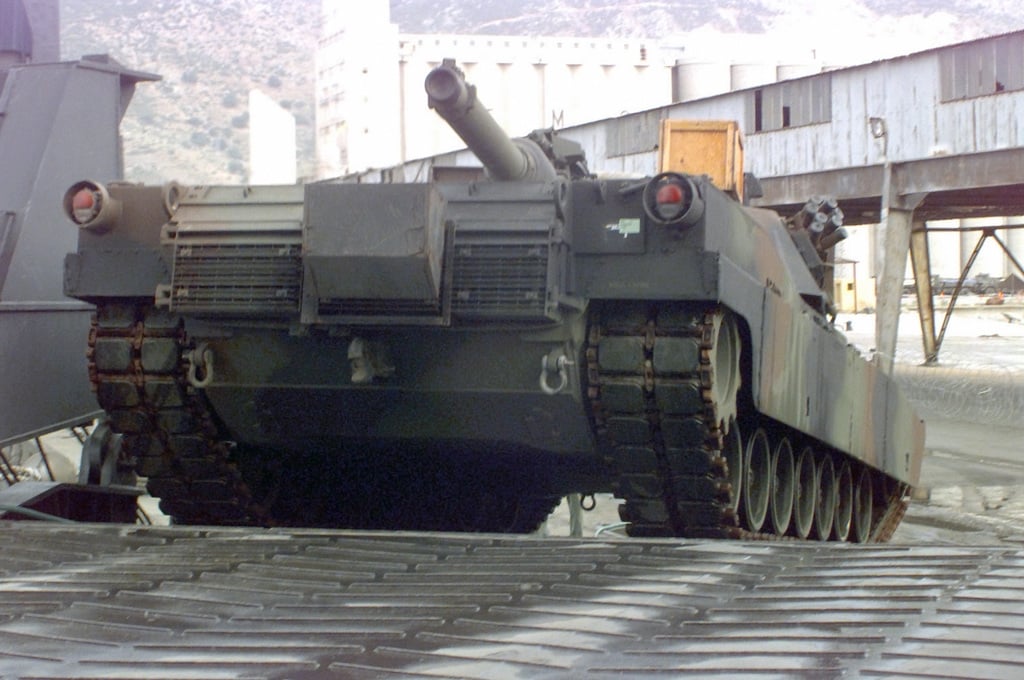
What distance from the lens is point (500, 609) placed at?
3.90 meters

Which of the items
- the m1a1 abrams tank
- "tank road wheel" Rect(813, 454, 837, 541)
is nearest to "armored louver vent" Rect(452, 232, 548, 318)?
the m1a1 abrams tank

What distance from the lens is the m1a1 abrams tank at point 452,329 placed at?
221 inches

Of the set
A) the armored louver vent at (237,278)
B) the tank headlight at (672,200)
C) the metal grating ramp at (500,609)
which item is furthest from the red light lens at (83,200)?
the tank headlight at (672,200)

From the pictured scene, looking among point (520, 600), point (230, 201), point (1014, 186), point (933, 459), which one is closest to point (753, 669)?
point (520, 600)

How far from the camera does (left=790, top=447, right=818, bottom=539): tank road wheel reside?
826 centimetres

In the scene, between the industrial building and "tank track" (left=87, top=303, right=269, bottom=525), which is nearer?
"tank track" (left=87, top=303, right=269, bottom=525)

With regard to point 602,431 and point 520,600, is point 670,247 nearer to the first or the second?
point 602,431

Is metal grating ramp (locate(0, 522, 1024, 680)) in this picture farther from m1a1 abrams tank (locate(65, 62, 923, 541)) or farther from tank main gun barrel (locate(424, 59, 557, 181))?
tank main gun barrel (locate(424, 59, 557, 181))

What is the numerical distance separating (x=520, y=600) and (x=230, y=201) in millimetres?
2704

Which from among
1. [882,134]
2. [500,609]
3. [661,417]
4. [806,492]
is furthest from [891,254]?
[500,609]

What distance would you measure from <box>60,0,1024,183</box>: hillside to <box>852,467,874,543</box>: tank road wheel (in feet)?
41.7

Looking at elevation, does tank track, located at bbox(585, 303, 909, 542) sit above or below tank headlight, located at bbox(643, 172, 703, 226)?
below

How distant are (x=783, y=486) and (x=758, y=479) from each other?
570 millimetres

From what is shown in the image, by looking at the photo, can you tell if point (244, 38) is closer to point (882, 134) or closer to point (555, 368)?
point (882, 134)
